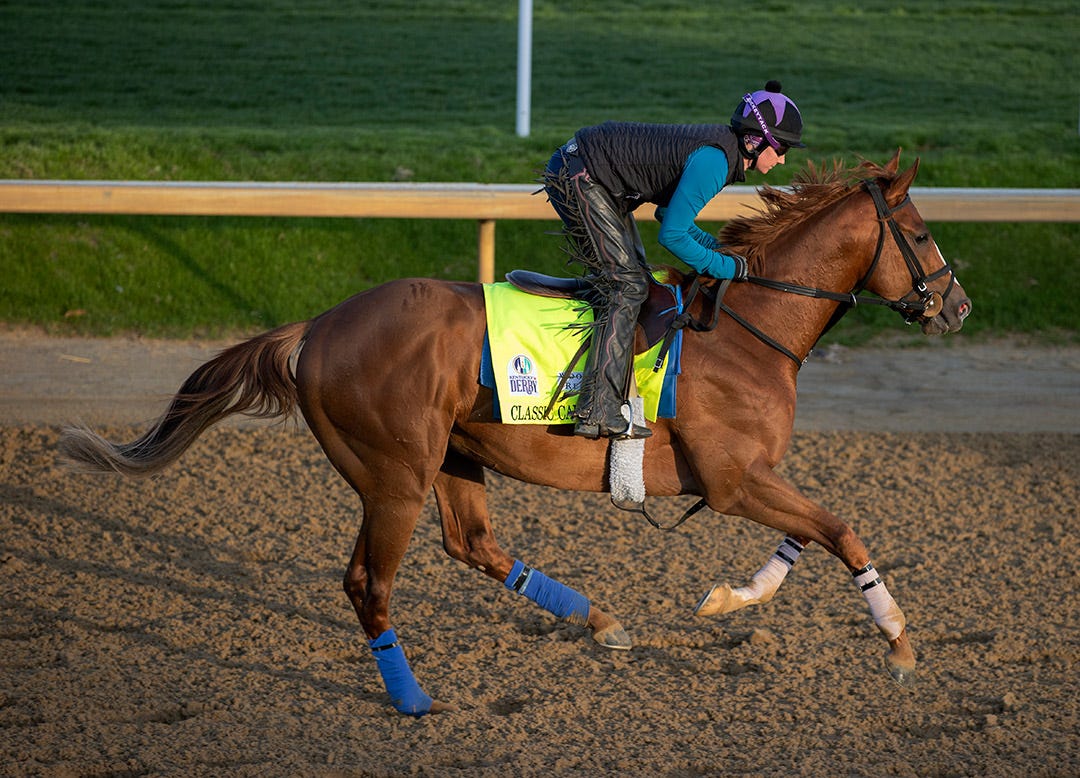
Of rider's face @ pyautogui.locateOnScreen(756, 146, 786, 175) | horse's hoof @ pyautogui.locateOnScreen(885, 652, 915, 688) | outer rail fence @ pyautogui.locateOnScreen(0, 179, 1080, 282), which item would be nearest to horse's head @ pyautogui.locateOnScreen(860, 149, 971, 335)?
rider's face @ pyautogui.locateOnScreen(756, 146, 786, 175)

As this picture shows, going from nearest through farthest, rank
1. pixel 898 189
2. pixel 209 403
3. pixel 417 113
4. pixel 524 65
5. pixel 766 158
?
pixel 766 158, pixel 898 189, pixel 209 403, pixel 524 65, pixel 417 113

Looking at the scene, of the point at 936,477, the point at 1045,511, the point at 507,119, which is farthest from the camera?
the point at 507,119

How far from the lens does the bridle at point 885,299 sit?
4.60 m

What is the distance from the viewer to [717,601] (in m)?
4.67

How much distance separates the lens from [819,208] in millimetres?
4742

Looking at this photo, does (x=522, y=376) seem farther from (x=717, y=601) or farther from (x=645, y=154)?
(x=717, y=601)

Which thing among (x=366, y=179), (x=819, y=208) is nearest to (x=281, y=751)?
(x=819, y=208)

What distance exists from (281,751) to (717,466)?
1.82 meters

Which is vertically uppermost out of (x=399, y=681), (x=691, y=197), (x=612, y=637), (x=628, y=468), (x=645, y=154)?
(x=645, y=154)

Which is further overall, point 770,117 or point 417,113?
point 417,113

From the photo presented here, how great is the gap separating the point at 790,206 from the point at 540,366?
1.20m

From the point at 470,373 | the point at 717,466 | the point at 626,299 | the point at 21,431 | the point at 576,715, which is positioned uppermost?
the point at 626,299

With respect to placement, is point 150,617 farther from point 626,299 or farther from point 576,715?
point 626,299

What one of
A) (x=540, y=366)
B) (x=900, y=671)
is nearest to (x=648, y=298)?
(x=540, y=366)
